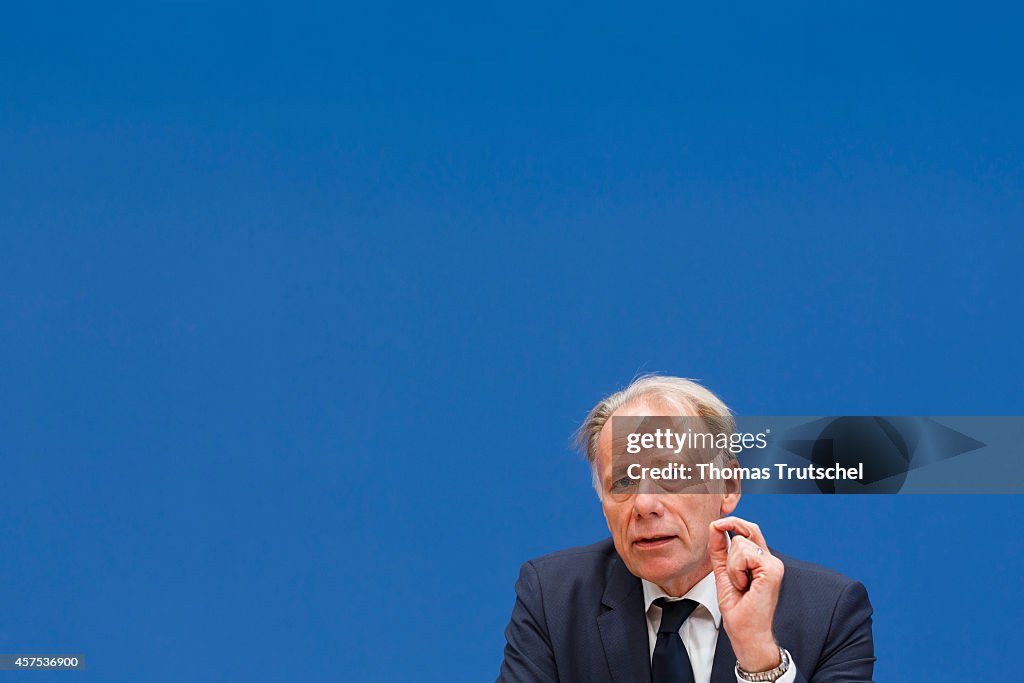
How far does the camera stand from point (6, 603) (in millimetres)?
2785

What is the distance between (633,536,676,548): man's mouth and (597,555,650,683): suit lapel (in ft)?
0.42

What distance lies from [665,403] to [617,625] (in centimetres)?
36

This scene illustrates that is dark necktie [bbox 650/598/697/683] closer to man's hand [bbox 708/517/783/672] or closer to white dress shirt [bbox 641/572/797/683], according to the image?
white dress shirt [bbox 641/572/797/683]

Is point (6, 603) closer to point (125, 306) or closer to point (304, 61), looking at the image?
point (125, 306)

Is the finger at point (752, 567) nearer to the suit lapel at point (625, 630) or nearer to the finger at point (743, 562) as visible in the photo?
the finger at point (743, 562)

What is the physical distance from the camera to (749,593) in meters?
1.53

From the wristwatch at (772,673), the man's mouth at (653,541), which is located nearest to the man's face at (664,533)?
the man's mouth at (653,541)

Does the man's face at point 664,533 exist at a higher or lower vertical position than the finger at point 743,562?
higher

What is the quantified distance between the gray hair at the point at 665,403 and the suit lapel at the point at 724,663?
30 centimetres

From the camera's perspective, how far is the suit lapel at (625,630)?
67.1 inches

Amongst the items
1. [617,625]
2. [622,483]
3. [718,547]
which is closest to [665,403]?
[622,483]

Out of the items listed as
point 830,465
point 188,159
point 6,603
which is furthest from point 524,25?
point 6,603

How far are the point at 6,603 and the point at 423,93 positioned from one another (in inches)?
66.7

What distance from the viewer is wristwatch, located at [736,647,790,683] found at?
150 cm
